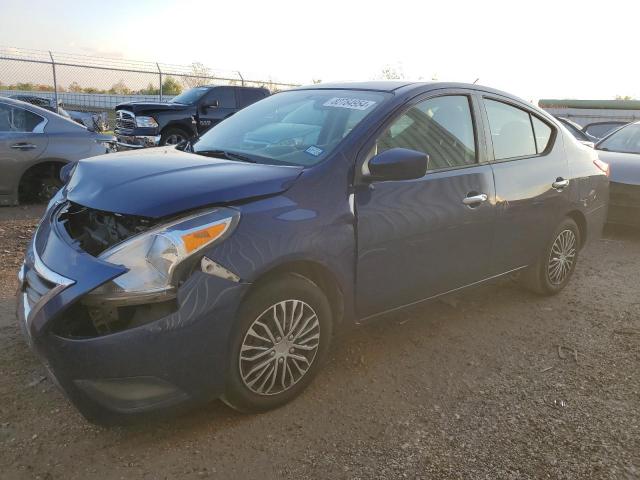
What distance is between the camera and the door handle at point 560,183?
4.51 m

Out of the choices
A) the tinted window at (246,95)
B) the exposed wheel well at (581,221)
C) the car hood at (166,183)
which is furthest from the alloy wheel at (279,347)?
the tinted window at (246,95)

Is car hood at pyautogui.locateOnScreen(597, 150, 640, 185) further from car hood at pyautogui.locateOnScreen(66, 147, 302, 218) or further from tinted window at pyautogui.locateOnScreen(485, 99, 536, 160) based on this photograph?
car hood at pyautogui.locateOnScreen(66, 147, 302, 218)

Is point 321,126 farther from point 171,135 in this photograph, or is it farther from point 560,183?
point 171,135

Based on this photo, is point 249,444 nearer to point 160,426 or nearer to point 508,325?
point 160,426

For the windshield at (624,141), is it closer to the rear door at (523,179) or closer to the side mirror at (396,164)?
the rear door at (523,179)

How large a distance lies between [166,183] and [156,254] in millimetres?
434

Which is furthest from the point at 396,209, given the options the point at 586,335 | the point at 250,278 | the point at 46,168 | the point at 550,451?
the point at 46,168

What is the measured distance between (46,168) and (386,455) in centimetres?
634

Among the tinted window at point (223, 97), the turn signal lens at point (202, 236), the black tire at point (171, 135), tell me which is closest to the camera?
the turn signal lens at point (202, 236)

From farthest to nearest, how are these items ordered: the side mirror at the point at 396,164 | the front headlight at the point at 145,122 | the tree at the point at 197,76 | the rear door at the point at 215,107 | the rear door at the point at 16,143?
the tree at the point at 197,76 < the rear door at the point at 215,107 < the front headlight at the point at 145,122 < the rear door at the point at 16,143 < the side mirror at the point at 396,164

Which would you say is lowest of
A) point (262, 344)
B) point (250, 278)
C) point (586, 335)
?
point (586, 335)

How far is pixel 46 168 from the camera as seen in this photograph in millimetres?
7320

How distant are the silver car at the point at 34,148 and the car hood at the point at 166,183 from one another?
4417 mm

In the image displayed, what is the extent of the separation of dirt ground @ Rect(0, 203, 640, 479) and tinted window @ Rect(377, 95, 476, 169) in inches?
50.4
